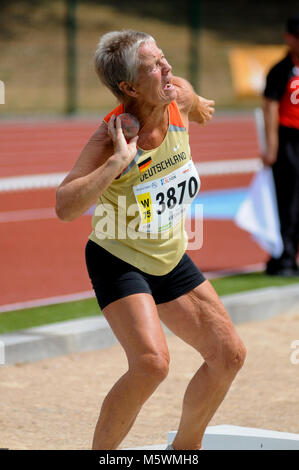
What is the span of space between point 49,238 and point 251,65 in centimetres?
1767

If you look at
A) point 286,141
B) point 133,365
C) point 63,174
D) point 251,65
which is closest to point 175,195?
point 133,365

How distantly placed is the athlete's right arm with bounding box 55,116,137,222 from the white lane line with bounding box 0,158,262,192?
11.4m

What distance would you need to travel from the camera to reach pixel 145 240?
409 centimetres

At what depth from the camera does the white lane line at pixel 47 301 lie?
25.0 feet

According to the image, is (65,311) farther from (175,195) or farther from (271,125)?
(175,195)

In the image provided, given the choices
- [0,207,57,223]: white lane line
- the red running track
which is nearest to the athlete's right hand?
the red running track

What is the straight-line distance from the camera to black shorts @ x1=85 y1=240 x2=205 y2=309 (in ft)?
13.1

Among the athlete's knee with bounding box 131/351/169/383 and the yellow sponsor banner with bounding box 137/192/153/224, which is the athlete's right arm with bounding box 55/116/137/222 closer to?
the yellow sponsor banner with bounding box 137/192/153/224

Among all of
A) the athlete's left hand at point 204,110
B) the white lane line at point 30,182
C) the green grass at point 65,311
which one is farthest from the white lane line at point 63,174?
the athlete's left hand at point 204,110

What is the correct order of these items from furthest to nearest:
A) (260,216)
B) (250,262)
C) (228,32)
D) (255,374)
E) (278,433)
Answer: (228,32), (250,262), (260,216), (255,374), (278,433)

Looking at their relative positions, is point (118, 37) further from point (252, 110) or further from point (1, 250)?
point (252, 110)

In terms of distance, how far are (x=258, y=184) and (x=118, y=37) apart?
17.8ft

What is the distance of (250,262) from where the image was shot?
391 inches

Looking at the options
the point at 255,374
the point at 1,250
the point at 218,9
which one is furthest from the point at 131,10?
the point at 255,374
